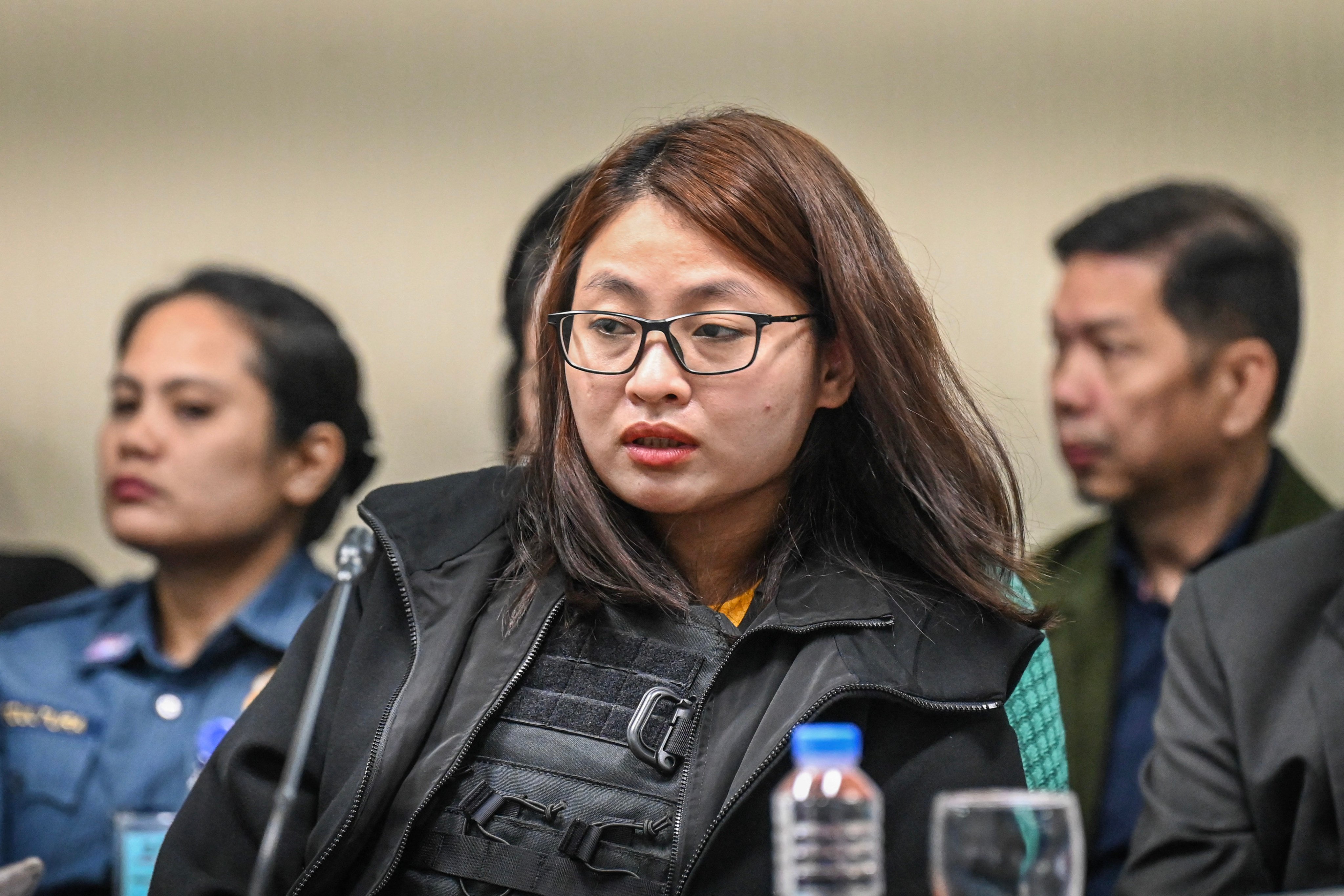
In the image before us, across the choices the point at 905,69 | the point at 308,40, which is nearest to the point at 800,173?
the point at 905,69

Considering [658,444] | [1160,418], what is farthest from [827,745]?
[1160,418]

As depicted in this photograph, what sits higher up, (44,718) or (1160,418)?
(1160,418)

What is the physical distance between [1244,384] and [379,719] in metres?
2.19

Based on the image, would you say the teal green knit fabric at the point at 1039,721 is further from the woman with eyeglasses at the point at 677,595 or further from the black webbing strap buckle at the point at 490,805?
the black webbing strap buckle at the point at 490,805

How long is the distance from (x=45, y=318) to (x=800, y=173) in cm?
274

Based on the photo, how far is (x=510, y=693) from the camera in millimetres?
1668

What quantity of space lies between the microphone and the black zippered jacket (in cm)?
2

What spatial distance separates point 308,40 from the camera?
→ 12.2ft

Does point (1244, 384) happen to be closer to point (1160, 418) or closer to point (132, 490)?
point (1160, 418)

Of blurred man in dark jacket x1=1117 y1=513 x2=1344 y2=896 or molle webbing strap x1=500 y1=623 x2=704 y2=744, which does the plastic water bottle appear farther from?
blurred man in dark jacket x1=1117 y1=513 x2=1344 y2=896

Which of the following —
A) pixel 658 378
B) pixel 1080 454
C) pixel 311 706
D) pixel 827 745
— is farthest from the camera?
pixel 1080 454

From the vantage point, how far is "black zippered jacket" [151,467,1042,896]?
5.11ft

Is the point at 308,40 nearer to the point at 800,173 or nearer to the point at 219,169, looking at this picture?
the point at 219,169

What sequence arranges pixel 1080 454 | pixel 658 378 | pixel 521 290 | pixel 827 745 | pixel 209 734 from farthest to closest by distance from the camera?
pixel 1080 454
pixel 521 290
pixel 209 734
pixel 658 378
pixel 827 745
